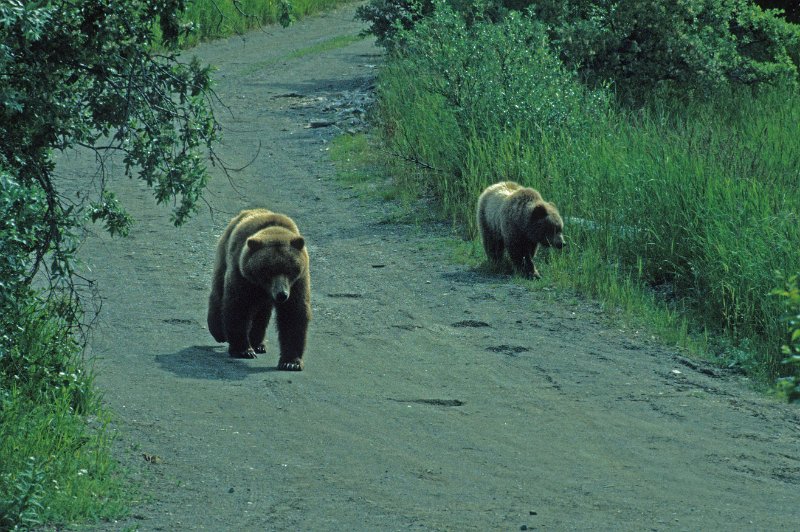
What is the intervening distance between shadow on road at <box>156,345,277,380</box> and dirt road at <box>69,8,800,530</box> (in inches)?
→ 1.3

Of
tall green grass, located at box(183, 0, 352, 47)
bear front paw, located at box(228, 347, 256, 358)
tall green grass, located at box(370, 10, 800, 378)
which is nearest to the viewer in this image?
bear front paw, located at box(228, 347, 256, 358)

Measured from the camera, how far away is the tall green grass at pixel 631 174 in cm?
1004

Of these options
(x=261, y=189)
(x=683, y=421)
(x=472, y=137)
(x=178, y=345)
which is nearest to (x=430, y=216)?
(x=472, y=137)

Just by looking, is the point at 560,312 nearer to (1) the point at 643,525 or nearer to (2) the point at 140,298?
(2) the point at 140,298

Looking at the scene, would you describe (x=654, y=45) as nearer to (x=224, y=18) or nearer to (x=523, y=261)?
(x=523, y=261)

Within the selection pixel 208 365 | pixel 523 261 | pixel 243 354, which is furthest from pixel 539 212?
pixel 208 365

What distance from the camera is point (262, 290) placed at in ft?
29.1

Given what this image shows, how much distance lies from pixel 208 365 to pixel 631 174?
5.05 m

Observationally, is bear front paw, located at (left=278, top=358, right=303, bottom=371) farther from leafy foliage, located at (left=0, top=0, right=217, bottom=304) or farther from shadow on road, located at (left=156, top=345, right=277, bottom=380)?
leafy foliage, located at (left=0, top=0, right=217, bottom=304)

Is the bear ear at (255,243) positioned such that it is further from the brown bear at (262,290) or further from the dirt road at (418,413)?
the dirt road at (418,413)

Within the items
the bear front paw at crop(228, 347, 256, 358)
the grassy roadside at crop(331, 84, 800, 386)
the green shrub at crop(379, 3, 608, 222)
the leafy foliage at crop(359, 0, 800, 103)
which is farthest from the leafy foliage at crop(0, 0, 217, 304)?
the leafy foliage at crop(359, 0, 800, 103)

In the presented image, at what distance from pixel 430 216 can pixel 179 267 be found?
3.31m

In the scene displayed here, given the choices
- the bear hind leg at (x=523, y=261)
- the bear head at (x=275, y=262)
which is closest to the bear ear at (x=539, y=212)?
the bear hind leg at (x=523, y=261)

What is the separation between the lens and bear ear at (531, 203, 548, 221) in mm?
11534
